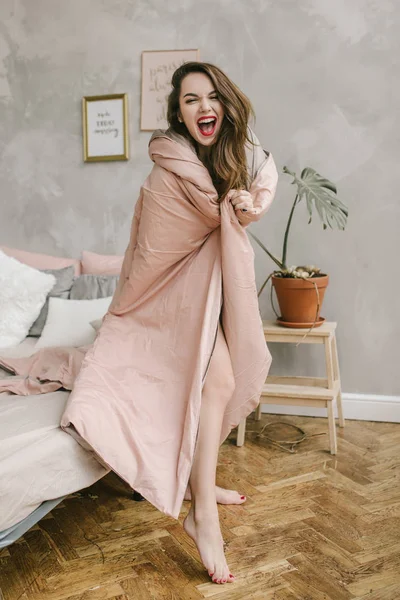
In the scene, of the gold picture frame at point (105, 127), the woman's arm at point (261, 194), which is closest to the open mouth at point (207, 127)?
the woman's arm at point (261, 194)

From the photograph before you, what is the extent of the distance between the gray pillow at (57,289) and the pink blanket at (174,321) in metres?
0.87

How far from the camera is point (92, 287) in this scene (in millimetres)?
2770

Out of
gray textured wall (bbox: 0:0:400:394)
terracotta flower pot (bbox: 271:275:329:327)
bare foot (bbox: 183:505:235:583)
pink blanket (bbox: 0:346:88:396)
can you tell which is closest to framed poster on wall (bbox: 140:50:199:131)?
gray textured wall (bbox: 0:0:400:394)

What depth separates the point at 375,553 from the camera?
66.4 inches

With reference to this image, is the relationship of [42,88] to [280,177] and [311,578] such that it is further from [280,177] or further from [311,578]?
[311,578]

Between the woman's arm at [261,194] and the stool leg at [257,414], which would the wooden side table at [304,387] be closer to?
the stool leg at [257,414]

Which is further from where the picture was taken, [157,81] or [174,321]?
[157,81]

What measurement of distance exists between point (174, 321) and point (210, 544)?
649mm

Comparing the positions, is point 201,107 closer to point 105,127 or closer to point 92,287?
point 92,287

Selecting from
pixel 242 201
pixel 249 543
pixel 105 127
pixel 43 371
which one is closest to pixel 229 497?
pixel 249 543

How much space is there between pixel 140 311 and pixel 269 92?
1497 millimetres

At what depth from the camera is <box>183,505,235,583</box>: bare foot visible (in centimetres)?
156

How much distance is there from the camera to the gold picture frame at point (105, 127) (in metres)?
3.09

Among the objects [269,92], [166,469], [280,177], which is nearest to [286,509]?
[166,469]
